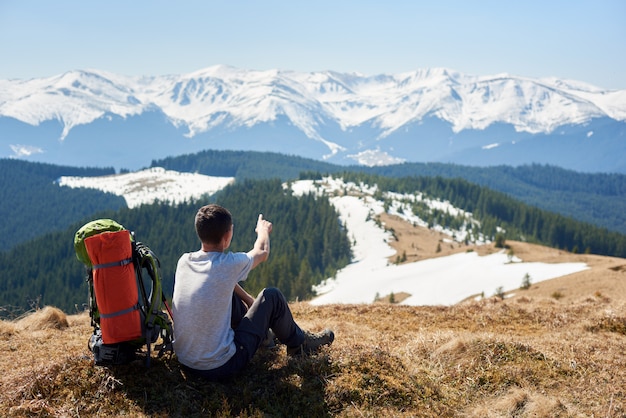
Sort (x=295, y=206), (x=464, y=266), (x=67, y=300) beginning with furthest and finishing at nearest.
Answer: (x=295, y=206) < (x=67, y=300) < (x=464, y=266)

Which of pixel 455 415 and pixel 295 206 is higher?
pixel 455 415

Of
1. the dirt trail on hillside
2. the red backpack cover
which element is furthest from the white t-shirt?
the dirt trail on hillside

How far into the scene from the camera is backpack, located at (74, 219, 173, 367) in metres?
6.36

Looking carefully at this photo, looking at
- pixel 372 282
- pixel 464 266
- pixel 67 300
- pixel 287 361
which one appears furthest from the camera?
pixel 67 300

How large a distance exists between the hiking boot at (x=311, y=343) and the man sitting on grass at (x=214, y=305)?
1027 mm

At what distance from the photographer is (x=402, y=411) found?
6.87 meters

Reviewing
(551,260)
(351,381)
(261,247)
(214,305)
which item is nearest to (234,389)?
(214,305)

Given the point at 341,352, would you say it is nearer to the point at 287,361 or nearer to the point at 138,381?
the point at 287,361

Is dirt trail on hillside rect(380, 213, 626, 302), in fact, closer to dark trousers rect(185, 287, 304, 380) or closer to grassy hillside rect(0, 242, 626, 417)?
grassy hillside rect(0, 242, 626, 417)

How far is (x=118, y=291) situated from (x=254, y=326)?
216 cm

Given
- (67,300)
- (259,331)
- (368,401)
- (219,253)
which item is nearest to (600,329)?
(368,401)

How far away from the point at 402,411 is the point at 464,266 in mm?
66270

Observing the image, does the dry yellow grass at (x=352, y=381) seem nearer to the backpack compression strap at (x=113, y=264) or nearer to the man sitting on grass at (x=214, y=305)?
the man sitting on grass at (x=214, y=305)

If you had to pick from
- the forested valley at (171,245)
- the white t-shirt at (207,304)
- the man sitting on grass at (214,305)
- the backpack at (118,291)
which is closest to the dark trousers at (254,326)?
the man sitting on grass at (214,305)
